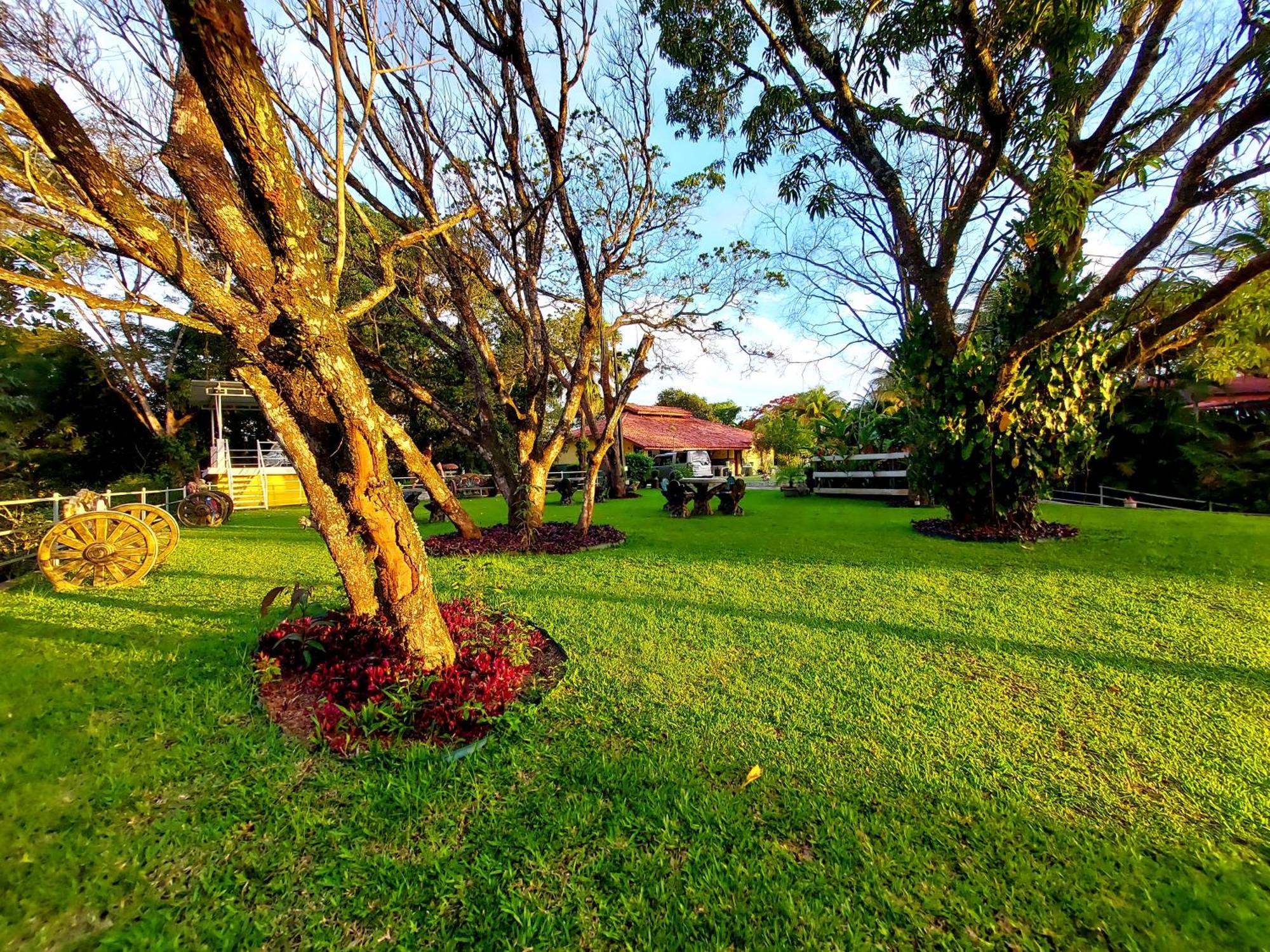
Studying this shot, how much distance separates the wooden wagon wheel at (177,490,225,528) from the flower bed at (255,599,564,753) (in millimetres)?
10211

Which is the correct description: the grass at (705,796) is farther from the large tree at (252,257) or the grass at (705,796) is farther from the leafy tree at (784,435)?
the leafy tree at (784,435)

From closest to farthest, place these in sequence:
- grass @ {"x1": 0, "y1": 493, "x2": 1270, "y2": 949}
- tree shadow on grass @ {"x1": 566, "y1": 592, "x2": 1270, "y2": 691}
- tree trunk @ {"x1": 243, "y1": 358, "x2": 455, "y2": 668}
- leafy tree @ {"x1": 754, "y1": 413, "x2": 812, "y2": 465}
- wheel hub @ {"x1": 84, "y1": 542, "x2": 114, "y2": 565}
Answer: grass @ {"x1": 0, "y1": 493, "x2": 1270, "y2": 949} → tree trunk @ {"x1": 243, "y1": 358, "x2": 455, "y2": 668} → tree shadow on grass @ {"x1": 566, "y1": 592, "x2": 1270, "y2": 691} → wheel hub @ {"x1": 84, "y1": 542, "x2": 114, "y2": 565} → leafy tree @ {"x1": 754, "y1": 413, "x2": 812, "y2": 465}

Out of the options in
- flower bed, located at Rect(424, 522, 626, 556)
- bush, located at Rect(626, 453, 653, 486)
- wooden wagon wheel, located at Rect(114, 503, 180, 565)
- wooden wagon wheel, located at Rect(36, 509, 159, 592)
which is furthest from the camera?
bush, located at Rect(626, 453, 653, 486)

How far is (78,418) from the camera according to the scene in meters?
16.1

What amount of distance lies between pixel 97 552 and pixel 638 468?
17.1 meters

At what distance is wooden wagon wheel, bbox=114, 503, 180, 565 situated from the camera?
20.7ft

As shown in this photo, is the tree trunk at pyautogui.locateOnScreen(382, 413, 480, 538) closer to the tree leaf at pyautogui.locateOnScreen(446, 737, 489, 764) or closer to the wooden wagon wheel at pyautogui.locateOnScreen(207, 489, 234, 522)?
the tree leaf at pyautogui.locateOnScreen(446, 737, 489, 764)

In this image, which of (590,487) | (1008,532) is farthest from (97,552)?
(1008,532)

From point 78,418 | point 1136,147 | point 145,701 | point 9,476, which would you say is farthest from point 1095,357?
point 78,418

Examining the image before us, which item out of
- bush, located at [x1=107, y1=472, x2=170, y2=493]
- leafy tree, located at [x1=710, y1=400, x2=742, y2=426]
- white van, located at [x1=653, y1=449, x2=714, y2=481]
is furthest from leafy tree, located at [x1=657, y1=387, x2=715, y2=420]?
bush, located at [x1=107, y1=472, x2=170, y2=493]

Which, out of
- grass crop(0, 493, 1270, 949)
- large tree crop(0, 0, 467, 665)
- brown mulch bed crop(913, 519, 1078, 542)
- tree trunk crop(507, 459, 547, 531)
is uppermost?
large tree crop(0, 0, 467, 665)

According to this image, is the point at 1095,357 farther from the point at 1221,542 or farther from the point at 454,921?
the point at 454,921

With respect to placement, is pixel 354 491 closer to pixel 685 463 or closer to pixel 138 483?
pixel 138 483

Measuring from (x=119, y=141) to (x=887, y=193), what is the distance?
9.88 m
